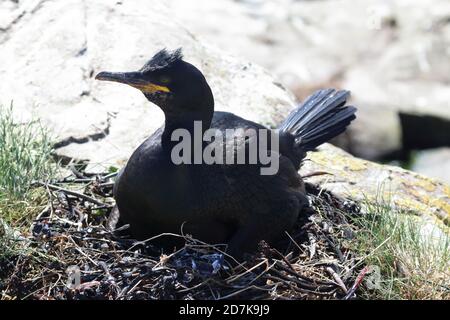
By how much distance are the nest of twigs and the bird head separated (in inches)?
29.9

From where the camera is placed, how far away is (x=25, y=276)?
518cm

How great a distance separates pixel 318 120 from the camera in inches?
257

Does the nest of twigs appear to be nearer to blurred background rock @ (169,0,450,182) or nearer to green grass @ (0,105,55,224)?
green grass @ (0,105,55,224)

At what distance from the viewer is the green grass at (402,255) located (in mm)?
5168

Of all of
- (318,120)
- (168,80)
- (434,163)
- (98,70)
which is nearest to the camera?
(168,80)

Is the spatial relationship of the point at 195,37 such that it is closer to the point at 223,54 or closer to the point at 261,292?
the point at 223,54

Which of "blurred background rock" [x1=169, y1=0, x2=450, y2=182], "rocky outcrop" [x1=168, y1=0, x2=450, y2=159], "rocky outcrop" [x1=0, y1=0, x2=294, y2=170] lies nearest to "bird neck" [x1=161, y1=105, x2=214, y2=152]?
"rocky outcrop" [x1=0, y1=0, x2=294, y2=170]

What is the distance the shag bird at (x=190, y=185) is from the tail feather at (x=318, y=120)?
0.78 m

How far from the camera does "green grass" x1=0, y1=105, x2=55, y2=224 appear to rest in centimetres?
564

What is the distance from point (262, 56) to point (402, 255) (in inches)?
355

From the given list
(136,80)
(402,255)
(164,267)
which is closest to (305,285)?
(402,255)

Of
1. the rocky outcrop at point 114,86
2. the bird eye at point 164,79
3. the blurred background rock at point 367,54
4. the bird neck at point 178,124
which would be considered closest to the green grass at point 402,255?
the rocky outcrop at point 114,86

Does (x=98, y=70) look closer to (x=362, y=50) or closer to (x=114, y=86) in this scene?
(x=114, y=86)
